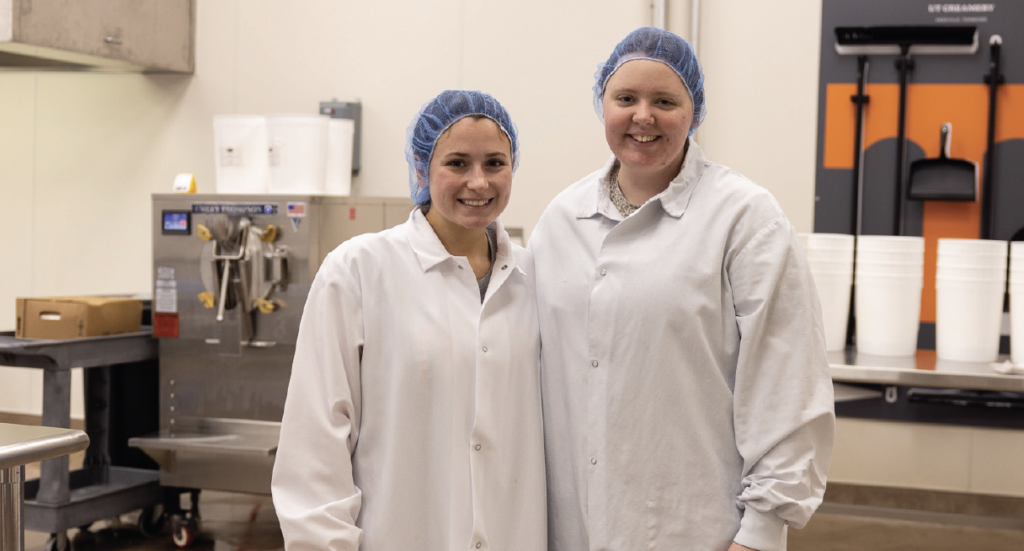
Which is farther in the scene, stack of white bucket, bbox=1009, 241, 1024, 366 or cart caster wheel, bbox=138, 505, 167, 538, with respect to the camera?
cart caster wheel, bbox=138, 505, 167, 538

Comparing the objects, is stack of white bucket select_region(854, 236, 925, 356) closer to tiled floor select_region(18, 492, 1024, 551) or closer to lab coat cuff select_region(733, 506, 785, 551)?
tiled floor select_region(18, 492, 1024, 551)

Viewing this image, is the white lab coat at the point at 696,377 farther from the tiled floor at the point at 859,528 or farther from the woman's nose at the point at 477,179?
the tiled floor at the point at 859,528

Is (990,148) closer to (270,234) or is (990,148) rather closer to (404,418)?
(270,234)

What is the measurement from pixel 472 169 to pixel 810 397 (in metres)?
0.69

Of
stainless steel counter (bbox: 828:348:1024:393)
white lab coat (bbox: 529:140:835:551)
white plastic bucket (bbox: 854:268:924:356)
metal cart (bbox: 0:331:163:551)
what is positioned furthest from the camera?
metal cart (bbox: 0:331:163:551)

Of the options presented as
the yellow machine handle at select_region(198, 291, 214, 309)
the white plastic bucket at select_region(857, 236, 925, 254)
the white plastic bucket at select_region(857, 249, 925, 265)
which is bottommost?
the yellow machine handle at select_region(198, 291, 214, 309)

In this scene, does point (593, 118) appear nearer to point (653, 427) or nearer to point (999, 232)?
point (999, 232)

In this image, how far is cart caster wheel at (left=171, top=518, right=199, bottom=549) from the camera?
12.1 feet

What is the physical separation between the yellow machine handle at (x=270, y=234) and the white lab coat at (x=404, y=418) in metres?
2.16

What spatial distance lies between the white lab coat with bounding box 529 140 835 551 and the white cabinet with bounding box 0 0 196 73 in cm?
362

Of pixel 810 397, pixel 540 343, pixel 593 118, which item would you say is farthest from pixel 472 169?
pixel 593 118

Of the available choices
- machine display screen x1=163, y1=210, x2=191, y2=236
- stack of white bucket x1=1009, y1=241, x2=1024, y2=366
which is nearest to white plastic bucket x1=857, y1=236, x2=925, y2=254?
stack of white bucket x1=1009, y1=241, x2=1024, y2=366

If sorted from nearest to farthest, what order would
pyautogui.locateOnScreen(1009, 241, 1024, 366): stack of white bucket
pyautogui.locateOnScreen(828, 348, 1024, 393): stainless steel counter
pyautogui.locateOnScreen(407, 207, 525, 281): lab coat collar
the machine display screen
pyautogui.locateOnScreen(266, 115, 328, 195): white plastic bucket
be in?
pyautogui.locateOnScreen(407, 207, 525, 281): lab coat collar → pyautogui.locateOnScreen(828, 348, 1024, 393): stainless steel counter → pyautogui.locateOnScreen(1009, 241, 1024, 366): stack of white bucket → the machine display screen → pyautogui.locateOnScreen(266, 115, 328, 195): white plastic bucket

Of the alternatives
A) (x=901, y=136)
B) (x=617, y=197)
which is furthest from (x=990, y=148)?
(x=617, y=197)
